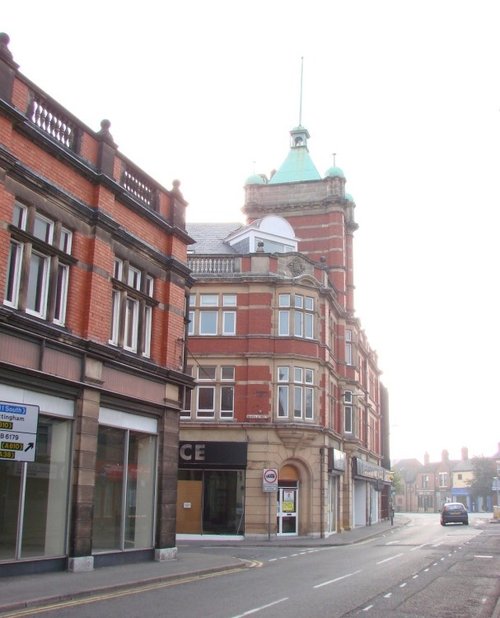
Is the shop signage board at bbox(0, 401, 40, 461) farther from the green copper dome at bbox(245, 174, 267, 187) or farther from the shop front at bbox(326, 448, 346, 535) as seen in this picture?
→ the green copper dome at bbox(245, 174, 267, 187)

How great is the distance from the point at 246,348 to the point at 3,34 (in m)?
20.5

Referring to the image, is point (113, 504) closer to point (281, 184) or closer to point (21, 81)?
point (21, 81)

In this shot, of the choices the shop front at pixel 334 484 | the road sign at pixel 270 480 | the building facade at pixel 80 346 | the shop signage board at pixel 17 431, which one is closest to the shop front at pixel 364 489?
the shop front at pixel 334 484

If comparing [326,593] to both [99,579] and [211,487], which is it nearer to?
[99,579]

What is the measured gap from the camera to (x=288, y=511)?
3200cm

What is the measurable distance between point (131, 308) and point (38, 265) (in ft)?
12.6

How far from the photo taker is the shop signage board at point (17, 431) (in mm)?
10992

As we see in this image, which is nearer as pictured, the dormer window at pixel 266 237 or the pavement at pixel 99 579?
the pavement at pixel 99 579

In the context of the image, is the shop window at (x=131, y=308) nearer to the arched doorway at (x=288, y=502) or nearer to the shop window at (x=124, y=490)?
the shop window at (x=124, y=490)

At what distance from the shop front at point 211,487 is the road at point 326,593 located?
35.5 feet

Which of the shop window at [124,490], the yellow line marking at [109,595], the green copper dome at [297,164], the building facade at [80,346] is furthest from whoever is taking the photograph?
the green copper dome at [297,164]

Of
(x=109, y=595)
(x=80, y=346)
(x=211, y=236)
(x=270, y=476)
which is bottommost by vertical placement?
(x=109, y=595)

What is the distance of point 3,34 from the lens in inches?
559

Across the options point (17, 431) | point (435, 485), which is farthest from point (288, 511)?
point (435, 485)
